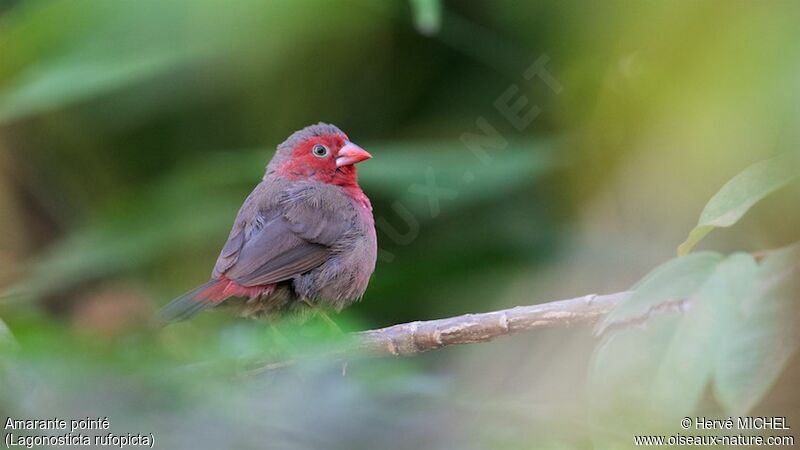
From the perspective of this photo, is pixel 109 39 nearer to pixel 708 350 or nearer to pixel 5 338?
pixel 5 338

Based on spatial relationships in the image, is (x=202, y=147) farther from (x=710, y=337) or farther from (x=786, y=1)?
(x=710, y=337)

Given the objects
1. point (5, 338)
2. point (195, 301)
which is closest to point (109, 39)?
point (195, 301)

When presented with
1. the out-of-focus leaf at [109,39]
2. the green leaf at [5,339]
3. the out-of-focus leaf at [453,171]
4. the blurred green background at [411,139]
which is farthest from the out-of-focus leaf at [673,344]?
the out-of-focus leaf at [453,171]

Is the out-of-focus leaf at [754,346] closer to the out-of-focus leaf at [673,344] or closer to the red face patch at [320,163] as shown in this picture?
the out-of-focus leaf at [673,344]

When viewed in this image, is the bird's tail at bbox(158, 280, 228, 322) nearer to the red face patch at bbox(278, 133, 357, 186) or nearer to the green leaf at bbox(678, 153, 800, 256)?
the red face patch at bbox(278, 133, 357, 186)

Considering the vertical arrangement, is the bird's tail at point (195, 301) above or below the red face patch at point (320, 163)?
below

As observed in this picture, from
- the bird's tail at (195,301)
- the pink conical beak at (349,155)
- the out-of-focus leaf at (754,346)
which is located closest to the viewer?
the out-of-focus leaf at (754,346)

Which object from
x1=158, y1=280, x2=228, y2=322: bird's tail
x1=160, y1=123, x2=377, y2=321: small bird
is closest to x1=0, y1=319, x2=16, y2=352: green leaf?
x1=158, y1=280, x2=228, y2=322: bird's tail

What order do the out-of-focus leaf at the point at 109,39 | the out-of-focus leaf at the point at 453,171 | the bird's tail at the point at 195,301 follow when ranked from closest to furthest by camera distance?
the bird's tail at the point at 195,301 < the out-of-focus leaf at the point at 109,39 < the out-of-focus leaf at the point at 453,171
